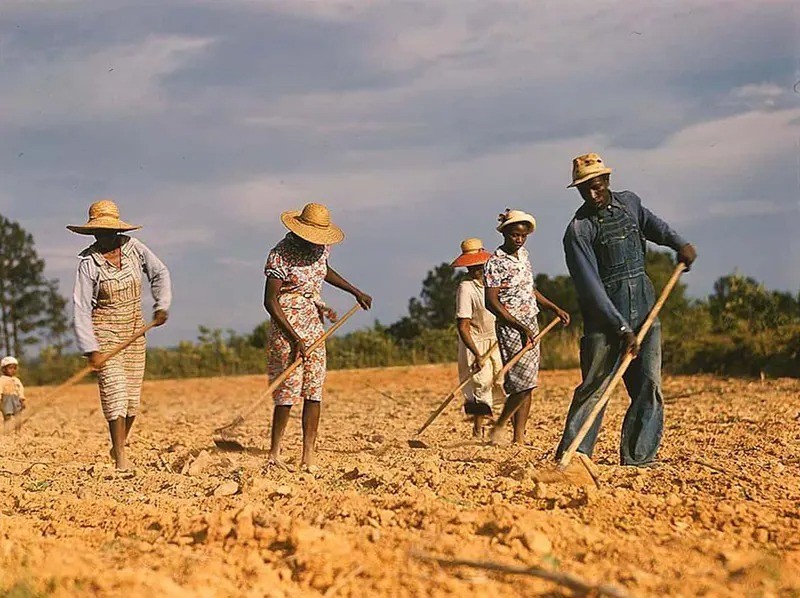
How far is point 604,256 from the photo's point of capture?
642 centimetres

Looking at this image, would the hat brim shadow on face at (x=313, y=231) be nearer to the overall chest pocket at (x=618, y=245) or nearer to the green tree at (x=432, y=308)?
the overall chest pocket at (x=618, y=245)

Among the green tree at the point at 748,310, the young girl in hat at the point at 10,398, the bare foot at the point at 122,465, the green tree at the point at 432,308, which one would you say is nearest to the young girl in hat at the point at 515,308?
the bare foot at the point at 122,465

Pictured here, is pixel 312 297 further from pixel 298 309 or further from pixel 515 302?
pixel 515 302

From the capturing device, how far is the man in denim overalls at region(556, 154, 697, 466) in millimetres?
6312

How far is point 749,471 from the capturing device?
6.18 meters

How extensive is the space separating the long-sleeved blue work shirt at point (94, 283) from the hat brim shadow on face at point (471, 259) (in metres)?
2.69

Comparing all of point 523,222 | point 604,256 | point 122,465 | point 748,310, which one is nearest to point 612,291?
point 604,256

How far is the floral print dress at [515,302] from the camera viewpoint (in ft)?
27.6

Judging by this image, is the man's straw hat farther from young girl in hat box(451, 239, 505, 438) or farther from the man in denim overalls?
young girl in hat box(451, 239, 505, 438)

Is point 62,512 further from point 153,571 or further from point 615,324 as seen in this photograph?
point 615,324

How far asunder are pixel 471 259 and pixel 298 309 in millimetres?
2246

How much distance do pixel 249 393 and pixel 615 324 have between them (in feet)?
49.0

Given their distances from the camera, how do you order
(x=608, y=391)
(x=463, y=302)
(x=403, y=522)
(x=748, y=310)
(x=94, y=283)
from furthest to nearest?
(x=748, y=310)
(x=463, y=302)
(x=94, y=283)
(x=608, y=391)
(x=403, y=522)

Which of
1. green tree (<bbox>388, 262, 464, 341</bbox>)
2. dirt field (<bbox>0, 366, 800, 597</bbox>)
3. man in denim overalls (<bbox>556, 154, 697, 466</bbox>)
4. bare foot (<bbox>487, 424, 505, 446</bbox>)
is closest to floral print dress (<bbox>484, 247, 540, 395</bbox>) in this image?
bare foot (<bbox>487, 424, 505, 446</bbox>)
